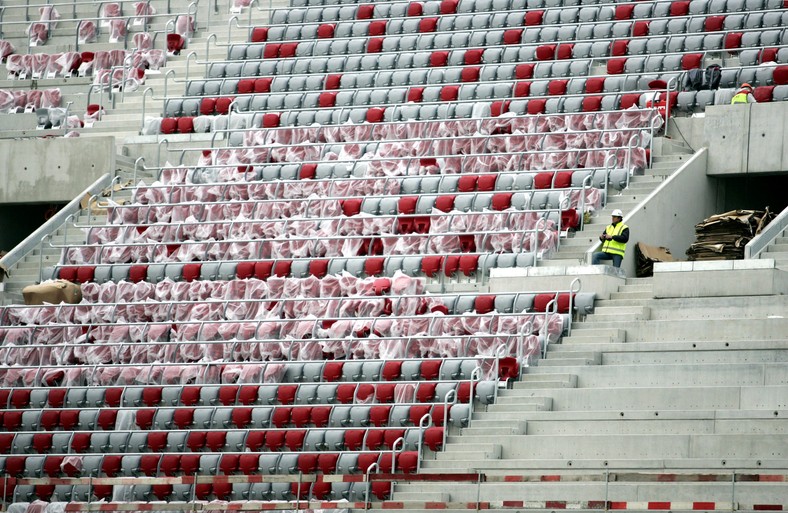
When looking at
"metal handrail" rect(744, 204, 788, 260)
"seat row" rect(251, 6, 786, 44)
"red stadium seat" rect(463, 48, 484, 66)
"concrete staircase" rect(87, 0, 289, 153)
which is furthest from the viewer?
"concrete staircase" rect(87, 0, 289, 153)

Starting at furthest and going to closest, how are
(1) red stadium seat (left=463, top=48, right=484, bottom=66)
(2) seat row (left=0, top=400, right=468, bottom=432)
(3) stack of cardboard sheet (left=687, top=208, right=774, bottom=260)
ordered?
(1) red stadium seat (left=463, top=48, right=484, bottom=66)
(3) stack of cardboard sheet (left=687, top=208, right=774, bottom=260)
(2) seat row (left=0, top=400, right=468, bottom=432)

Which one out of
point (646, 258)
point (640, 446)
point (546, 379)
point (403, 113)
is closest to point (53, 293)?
point (403, 113)

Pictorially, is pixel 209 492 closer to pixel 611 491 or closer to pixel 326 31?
pixel 611 491

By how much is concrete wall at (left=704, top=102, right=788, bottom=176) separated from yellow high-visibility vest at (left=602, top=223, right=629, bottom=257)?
319 centimetres

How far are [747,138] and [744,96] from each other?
29.0 inches

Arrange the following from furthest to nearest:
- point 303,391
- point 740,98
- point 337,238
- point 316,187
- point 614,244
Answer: point 316,187, point 740,98, point 337,238, point 614,244, point 303,391

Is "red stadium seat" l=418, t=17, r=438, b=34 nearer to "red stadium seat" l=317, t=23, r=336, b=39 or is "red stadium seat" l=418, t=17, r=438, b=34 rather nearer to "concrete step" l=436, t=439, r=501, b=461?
"red stadium seat" l=317, t=23, r=336, b=39

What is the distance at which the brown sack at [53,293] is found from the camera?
25344 millimetres

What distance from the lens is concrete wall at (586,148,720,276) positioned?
23.3 metres

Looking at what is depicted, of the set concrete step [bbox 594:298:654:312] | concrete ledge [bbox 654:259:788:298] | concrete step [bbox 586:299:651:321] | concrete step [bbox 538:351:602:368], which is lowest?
concrete step [bbox 538:351:602:368]

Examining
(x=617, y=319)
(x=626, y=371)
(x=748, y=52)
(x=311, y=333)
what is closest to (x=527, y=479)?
(x=626, y=371)

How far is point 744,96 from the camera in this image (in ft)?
82.9

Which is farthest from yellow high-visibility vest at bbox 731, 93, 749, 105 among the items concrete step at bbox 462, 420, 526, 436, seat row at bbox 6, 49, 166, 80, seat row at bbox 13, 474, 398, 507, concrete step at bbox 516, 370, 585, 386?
seat row at bbox 6, 49, 166, 80

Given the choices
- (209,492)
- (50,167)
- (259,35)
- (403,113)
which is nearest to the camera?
(209,492)
